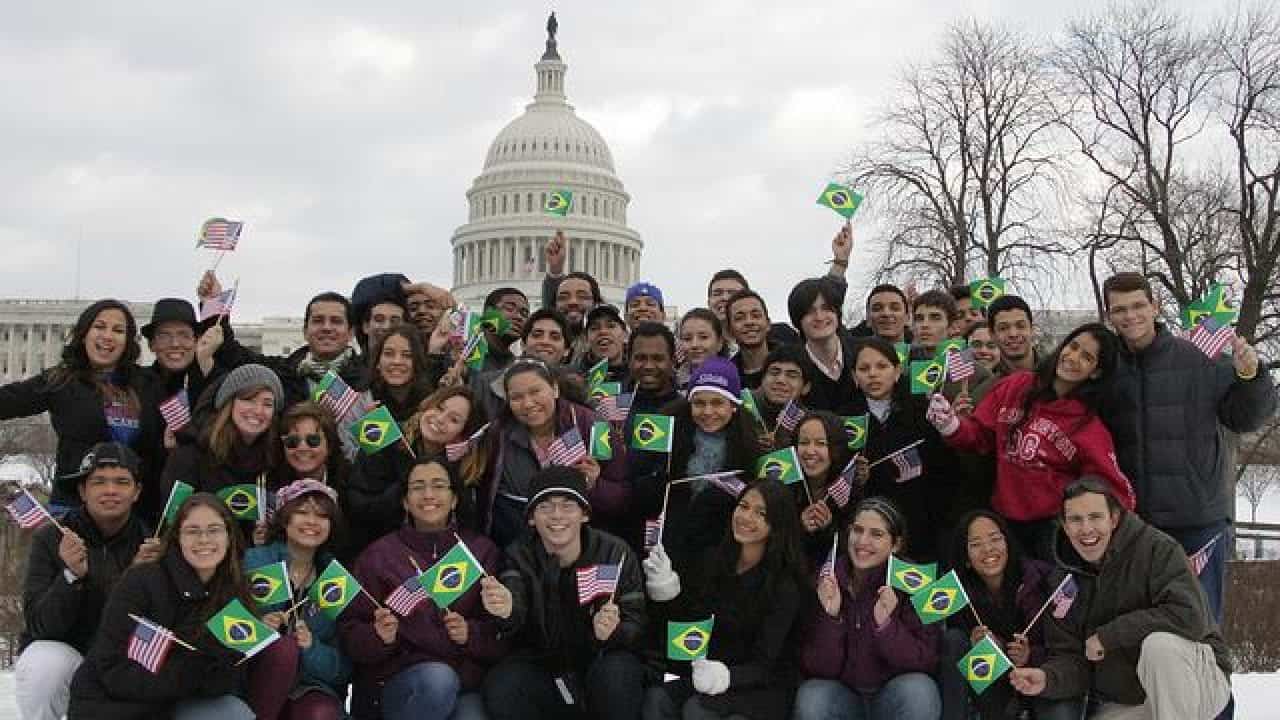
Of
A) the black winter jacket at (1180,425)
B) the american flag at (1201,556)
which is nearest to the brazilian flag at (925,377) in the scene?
the black winter jacket at (1180,425)

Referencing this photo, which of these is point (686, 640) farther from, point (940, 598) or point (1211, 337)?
point (1211, 337)

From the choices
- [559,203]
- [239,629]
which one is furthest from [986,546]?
[559,203]

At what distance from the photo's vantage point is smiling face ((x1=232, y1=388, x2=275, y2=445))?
21.0ft

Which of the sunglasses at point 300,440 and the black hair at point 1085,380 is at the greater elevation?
the black hair at point 1085,380

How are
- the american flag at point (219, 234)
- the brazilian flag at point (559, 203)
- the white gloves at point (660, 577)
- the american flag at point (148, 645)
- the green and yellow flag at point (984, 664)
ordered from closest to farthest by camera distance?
1. the american flag at point (148, 645)
2. the green and yellow flag at point (984, 664)
3. the white gloves at point (660, 577)
4. the american flag at point (219, 234)
5. the brazilian flag at point (559, 203)

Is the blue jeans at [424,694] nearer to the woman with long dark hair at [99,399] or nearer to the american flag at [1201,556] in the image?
the woman with long dark hair at [99,399]

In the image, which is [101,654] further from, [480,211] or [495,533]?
[480,211]

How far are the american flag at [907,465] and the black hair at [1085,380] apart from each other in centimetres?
49

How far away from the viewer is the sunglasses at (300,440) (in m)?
6.31

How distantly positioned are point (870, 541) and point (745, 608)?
2.09 feet

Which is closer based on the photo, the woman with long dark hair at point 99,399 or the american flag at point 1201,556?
the american flag at point 1201,556

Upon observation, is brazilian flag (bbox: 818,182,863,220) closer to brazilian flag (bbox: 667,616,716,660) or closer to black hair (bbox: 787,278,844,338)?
black hair (bbox: 787,278,844,338)

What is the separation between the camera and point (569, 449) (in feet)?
20.9

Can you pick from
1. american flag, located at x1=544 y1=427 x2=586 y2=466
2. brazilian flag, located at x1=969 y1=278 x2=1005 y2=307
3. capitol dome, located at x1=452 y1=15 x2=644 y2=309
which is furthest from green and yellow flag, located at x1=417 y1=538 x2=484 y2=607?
capitol dome, located at x1=452 y1=15 x2=644 y2=309
